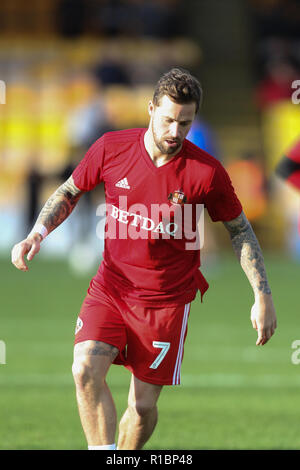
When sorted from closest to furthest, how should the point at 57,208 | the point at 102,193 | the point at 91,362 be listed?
the point at 91,362, the point at 57,208, the point at 102,193

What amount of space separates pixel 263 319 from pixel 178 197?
0.79 metres

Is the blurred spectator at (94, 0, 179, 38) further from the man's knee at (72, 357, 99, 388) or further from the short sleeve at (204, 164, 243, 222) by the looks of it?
the man's knee at (72, 357, 99, 388)

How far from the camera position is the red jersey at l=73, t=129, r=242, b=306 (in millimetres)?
5777

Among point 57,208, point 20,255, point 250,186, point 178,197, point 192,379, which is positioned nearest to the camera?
point 20,255

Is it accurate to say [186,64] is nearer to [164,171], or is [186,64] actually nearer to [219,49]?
[219,49]

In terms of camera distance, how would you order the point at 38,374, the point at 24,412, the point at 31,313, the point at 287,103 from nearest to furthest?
the point at 24,412 → the point at 38,374 → the point at 31,313 → the point at 287,103

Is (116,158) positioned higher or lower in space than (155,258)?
higher

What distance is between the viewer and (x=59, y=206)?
6.00m

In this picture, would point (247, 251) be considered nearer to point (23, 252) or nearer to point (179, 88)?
point (179, 88)

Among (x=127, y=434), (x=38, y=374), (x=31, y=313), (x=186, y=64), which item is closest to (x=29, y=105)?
(x=186, y=64)

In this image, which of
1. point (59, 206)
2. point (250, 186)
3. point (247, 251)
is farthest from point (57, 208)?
point (250, 186)

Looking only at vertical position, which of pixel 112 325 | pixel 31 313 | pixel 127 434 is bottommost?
pixel 31 313

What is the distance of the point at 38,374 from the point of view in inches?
379

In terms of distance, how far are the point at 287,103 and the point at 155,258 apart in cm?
1953
